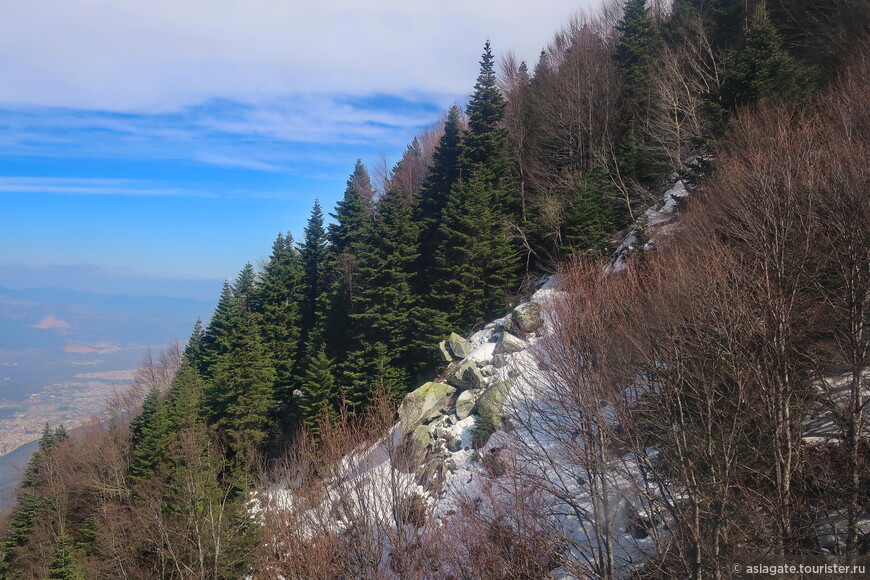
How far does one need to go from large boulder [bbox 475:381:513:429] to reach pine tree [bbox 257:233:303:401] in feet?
50.1

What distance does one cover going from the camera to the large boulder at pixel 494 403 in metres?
13.4

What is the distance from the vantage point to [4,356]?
→ 162 meters

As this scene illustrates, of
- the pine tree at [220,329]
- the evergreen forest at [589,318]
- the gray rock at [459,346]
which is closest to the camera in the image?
the evergreen forest at [589,318]

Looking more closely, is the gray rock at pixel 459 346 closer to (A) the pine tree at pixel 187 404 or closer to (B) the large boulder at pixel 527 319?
(B) the large boulder at pixel 527 319

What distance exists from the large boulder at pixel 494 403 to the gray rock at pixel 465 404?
935mm

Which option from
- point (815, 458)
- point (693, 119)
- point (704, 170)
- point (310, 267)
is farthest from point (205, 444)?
point (693, 119)

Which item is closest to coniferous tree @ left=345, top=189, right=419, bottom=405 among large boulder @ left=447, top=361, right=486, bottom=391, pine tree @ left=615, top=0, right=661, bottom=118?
large boulder @ left=447, top=361, right=486, bottom=391

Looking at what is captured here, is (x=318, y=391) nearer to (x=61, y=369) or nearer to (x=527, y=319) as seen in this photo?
(x=527, y=319)

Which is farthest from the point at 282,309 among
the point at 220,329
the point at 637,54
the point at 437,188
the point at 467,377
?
the point at 637,54

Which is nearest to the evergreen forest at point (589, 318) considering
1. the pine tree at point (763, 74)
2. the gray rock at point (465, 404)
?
the pine tree at point (763, 74)

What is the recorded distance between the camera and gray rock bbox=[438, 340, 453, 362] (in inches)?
759

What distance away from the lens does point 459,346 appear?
62.7 ft

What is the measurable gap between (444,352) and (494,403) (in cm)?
584

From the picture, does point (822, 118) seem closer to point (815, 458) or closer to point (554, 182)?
point (815, 458)
